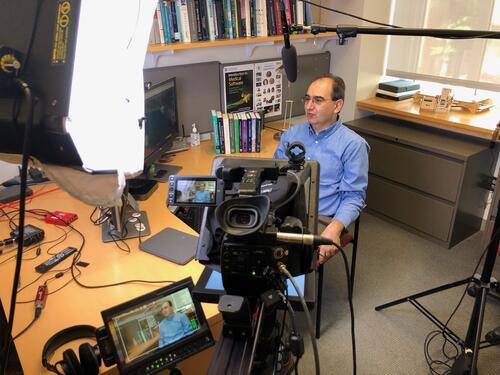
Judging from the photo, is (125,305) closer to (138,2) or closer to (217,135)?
(138,2)

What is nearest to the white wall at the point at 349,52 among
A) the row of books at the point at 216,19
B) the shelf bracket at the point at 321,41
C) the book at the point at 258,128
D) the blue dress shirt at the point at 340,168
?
the shelf bracket at the point at 321,41

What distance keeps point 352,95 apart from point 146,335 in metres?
2.61

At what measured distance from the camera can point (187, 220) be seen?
1753 millimetres

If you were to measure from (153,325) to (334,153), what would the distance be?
4.59 ft

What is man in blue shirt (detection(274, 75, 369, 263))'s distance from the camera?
6.57ft

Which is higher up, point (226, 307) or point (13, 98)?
point (13, 98)

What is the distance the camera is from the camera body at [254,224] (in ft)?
2.09

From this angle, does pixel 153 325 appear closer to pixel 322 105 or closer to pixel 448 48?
pixel 322 105

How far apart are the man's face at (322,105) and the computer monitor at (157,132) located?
79 cm

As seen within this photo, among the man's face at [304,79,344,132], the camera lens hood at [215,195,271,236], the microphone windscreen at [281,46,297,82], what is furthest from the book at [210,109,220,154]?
the camera lens hood at [215,195,271,236]

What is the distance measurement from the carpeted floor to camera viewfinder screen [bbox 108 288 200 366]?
1084mm

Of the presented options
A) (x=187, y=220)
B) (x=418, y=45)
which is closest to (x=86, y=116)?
(x=187, y=220)

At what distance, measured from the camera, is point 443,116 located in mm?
2615

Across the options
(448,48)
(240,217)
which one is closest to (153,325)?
(240,217)
